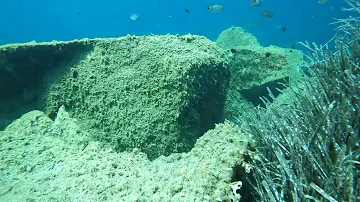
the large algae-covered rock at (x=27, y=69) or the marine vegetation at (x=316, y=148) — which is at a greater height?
the large algae-covered rock at (x=27, y=69)

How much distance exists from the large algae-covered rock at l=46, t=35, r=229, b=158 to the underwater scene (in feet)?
0.05

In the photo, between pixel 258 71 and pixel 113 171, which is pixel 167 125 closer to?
pixel 113 171

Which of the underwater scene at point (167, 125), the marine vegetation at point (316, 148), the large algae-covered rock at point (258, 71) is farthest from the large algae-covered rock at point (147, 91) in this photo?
the large algae-covered rock at point (258, 71)

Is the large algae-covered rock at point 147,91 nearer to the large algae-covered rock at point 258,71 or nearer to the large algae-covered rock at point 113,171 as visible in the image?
the large algae-covered rock at point 113,171

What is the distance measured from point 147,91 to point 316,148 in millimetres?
2542

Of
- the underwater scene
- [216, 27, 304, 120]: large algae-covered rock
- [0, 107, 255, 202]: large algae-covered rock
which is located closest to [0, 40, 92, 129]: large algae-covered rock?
the underwater scene

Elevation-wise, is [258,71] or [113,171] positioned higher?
[258,71]

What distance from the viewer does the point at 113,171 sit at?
102 inches

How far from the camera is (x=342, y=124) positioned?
2238 mm

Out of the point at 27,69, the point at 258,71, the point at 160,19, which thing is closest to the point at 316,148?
the point at 27,69

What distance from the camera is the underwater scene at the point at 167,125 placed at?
80.5 inches

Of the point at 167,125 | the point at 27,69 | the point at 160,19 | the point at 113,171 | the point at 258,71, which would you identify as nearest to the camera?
the point at 113,171

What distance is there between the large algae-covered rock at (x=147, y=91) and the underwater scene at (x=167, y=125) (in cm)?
2

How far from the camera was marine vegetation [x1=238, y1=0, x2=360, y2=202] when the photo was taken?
1850mm
